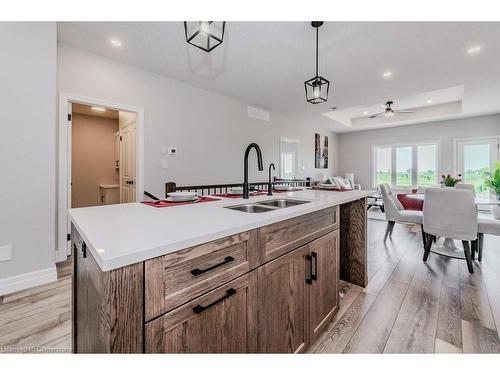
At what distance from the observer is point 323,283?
4.83ft

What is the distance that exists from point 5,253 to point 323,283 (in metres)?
2.74

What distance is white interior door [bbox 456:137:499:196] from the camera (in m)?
→ 5.88

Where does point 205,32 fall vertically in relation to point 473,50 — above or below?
below

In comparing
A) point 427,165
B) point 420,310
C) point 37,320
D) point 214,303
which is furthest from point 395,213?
point 427,165

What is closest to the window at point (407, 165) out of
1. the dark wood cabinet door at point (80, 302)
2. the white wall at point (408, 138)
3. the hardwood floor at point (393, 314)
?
the white wall at point (408, 138)

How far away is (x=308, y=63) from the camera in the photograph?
3.15m

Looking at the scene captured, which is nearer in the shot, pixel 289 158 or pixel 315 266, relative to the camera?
pixel 315 266

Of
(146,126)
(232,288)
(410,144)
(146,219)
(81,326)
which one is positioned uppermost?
(410,144)

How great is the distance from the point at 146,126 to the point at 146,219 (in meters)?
2.74

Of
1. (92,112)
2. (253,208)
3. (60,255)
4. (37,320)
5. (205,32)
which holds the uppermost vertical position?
(92,112)

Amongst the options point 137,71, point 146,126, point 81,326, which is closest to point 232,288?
point 81,326

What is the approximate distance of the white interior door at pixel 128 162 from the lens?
344 centimetres

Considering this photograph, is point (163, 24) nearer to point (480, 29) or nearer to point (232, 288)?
point (232, 288)

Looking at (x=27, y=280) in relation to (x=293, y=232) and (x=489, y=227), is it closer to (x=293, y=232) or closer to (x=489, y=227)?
(x=293, y=232)
